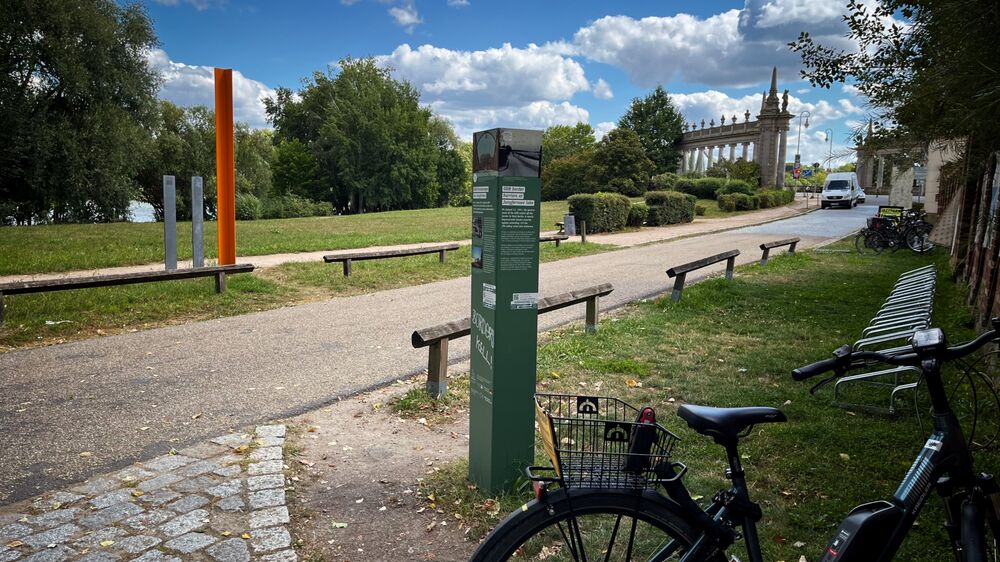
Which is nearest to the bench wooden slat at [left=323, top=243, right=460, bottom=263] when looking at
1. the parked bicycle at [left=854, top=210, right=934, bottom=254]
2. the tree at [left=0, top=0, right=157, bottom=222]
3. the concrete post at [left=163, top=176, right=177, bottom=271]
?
the concrete post at [left=163, top=176, right=177, bottom=271]

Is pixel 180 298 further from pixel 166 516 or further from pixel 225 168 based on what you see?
pixel 166 516

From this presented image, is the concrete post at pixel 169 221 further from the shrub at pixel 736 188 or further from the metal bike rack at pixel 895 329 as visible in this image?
the shrub at pixel 736 188

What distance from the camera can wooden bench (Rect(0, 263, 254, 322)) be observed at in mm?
8422

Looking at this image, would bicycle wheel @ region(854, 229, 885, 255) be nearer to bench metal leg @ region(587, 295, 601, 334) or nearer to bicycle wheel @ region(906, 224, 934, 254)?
bicycle wheel @ region(906, 224, 934, 254)

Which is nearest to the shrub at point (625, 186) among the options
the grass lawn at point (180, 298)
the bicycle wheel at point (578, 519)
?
the grass lawn at point (180, 298)

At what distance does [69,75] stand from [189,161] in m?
13.4

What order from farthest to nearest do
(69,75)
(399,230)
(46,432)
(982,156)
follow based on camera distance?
(69,75) < (399,230) < (982,156) < (46,432)

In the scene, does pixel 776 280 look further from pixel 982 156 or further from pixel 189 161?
pixel 189 161

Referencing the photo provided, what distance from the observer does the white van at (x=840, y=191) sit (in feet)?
142

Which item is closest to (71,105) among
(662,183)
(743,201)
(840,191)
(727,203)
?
(727,203)

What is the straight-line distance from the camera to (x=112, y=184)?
29562 mm

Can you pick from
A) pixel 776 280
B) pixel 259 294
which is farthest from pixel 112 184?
pixel 776 280

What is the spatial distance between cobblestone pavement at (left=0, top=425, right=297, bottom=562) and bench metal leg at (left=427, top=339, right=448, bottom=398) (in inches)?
59.9

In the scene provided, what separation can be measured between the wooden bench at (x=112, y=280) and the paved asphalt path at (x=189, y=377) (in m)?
1.28
